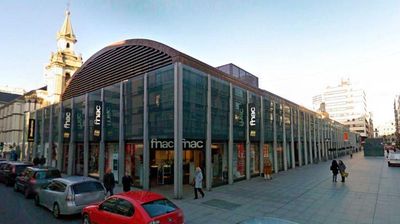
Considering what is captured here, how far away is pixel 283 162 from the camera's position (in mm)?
26484

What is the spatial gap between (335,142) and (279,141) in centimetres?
3429

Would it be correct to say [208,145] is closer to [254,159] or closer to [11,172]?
[254,159]

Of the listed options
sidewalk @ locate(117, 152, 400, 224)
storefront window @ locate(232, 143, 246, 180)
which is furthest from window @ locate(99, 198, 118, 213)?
storefront window @ locate(232, 143, 246, 180)

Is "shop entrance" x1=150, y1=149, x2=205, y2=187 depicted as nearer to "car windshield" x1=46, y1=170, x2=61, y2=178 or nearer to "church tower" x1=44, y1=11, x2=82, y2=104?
"car windshield" x1=46, y1=170, x2=61, y2=178

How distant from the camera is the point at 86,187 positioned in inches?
409

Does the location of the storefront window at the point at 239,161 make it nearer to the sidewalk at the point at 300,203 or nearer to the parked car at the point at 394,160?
the sidewalk at the point at 300,203

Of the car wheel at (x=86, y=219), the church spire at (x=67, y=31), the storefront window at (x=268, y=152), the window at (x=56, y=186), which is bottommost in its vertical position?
the car wheel at (x=86, y=219)

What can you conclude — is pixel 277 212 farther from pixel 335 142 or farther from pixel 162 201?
pixel 335 142

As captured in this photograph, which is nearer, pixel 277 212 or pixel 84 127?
pixel 277 212

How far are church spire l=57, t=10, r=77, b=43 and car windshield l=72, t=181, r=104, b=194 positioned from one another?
43.5 meters

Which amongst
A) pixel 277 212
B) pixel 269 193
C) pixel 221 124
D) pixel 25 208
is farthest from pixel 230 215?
pixel 25 208

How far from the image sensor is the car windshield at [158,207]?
7.03 metres

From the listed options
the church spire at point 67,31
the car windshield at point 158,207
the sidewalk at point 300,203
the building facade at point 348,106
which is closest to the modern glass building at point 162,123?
the sidewalk at point 300,203

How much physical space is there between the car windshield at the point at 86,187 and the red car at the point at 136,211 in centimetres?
211
